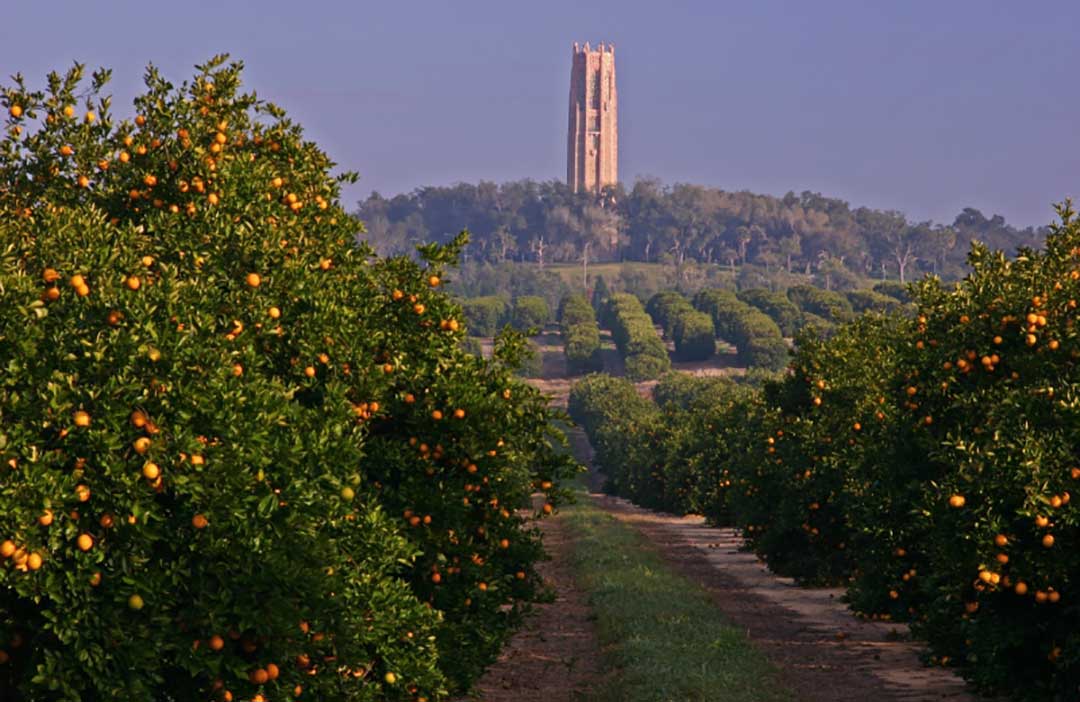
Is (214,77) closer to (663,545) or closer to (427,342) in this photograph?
(427,342)

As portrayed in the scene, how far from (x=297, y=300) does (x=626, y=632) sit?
13.7 m

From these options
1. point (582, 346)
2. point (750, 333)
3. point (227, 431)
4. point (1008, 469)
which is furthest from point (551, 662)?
point (582, 346)

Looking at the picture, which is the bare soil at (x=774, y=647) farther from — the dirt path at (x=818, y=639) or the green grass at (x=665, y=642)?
the green grass at (x=665, y=642)

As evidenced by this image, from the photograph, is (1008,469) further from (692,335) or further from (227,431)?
(692,335)

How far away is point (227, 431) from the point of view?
32.0 ft

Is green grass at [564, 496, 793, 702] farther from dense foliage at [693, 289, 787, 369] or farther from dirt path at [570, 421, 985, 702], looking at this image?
dense foliage at [693, 289, 787, 369]

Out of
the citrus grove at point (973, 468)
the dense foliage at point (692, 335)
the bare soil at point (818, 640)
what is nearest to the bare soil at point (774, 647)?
the bare soil at point (818, 640)

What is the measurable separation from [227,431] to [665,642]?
47.9 ft

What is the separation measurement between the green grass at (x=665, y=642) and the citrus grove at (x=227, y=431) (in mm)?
3902

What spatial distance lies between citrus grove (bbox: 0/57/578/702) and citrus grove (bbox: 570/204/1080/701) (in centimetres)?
475

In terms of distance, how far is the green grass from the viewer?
18781 millimetres

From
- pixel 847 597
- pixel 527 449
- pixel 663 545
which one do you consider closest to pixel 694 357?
pixel 663 545

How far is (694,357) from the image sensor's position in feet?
573

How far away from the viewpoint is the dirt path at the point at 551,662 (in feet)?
67.0
